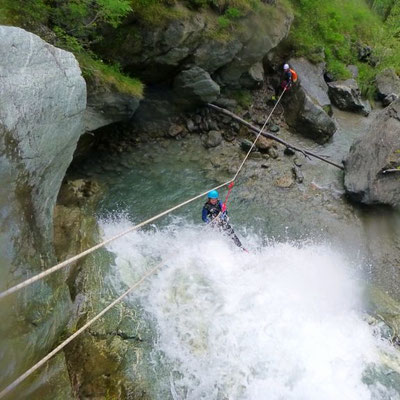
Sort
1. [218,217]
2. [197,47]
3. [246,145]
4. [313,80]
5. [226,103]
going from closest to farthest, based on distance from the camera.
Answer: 1. [218,217]
2. [197,47]
3. [246,145]
4. [226,103]
5. [313,80]

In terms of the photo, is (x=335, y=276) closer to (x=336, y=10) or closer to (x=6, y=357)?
(x=6, y=357)

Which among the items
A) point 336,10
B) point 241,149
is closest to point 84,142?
point 241,149

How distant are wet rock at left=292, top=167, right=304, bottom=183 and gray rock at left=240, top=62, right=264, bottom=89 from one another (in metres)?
4.76

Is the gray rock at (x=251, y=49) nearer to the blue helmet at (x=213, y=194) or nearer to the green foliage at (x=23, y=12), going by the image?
the blue helmet at (x=213, y=194)

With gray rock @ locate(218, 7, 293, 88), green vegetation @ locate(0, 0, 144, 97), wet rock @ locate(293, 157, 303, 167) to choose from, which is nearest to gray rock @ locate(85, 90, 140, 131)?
green vegetation @ locate(0, 0, 144, 97)

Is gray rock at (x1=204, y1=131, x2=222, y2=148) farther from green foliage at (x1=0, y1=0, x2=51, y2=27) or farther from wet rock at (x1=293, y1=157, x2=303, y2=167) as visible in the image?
green foliage at (x1=0, y1=0, x2=51, y2=27)

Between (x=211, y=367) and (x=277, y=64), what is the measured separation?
14.5 meters

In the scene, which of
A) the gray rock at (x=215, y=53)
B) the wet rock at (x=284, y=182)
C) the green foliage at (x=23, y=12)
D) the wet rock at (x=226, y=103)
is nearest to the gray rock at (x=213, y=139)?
the wet rock at (x=226, y=103)

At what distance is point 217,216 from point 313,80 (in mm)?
10771

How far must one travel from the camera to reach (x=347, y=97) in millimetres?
16297

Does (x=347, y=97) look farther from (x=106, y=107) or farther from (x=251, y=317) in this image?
(x=251, y=317)

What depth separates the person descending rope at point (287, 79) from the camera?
14.5m

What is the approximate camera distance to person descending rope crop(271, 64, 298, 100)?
572 inches

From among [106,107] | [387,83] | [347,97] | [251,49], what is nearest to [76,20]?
[106,107]
